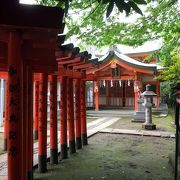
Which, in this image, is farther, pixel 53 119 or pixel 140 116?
pixel 140 116

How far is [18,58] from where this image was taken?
10.4ft

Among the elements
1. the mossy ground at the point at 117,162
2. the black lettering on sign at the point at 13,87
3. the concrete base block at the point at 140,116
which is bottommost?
the mossy ground at the point at 117,162

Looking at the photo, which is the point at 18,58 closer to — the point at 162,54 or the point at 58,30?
the point at 58,30

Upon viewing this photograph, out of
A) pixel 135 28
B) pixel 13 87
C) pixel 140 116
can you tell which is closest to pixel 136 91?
pixel 140 116

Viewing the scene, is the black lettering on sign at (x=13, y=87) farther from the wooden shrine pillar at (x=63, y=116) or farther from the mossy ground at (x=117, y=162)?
the wooden shrine pillar at (x=63, y=116)

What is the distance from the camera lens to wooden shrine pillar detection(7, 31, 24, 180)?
3.11m

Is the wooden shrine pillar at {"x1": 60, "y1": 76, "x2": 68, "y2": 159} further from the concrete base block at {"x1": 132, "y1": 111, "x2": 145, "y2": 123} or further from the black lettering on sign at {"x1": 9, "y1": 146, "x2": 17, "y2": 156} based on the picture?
the concrete base block at {"x1": 132, "y1": 111, "x2": 145, "y2": 123}

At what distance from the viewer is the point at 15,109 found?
3.16 metres

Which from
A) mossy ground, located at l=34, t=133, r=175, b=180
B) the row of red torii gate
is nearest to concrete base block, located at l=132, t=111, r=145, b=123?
mossy ground, located at l=34, t=133, r=175, b=180

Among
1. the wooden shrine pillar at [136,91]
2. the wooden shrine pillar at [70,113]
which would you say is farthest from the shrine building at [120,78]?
the wooden shrine pillar at [70,113]

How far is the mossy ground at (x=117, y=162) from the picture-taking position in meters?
5.75

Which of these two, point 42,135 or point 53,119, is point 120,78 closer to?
point 53,119

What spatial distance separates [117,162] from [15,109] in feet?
14.1

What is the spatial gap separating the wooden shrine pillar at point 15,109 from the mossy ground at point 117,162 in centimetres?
261
